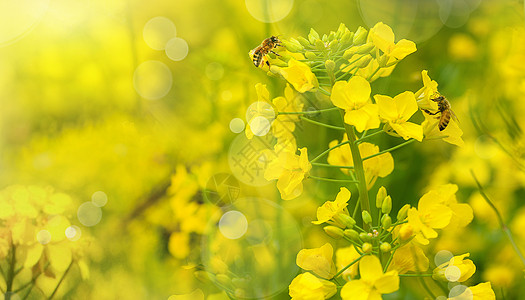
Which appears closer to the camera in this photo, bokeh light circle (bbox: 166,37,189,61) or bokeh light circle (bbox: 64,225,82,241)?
bokeh light circle (bbox: 64,225,82,241)

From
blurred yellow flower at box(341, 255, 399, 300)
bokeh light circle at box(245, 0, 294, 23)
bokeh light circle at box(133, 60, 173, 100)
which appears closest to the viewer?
blurred yellow flower at box(341, 255, 399, 300)

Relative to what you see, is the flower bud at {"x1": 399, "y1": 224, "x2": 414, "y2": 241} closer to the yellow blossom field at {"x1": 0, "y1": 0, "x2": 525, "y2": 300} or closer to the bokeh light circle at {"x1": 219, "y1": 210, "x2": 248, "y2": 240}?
the yellow blossom field at {"x1": 0, "y1": 0, "x2": 525, "y2": 300}

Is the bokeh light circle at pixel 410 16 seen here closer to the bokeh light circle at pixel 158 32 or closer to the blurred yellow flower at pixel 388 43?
the blurred yellow flower at pixel 388 43

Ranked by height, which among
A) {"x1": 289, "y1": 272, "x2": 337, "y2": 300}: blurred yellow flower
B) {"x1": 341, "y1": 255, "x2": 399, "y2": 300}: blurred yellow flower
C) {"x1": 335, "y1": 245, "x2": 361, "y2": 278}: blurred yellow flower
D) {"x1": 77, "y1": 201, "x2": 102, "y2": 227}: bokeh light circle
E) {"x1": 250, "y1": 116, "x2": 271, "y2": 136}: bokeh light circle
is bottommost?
{"x1": 77, "y1": 201, "x2": 102, "y2": 227}: bokeh light circle

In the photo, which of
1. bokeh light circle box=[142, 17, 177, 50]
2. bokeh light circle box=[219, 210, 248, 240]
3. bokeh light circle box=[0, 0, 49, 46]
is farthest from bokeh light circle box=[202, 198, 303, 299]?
bokeh light circle box=[0, 0, 49, 46]

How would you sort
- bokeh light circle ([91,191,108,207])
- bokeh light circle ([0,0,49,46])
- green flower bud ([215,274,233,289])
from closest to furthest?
1. green flower bud ([215,274,233,289])
2. bokeh light circle ([91,191,108,207])
3. bokeh light circle ([0,0,49,46])

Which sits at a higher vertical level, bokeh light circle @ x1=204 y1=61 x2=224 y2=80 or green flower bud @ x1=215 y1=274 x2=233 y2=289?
bokeh light circle @ x1=204 y1=61 x2=224 y2=80

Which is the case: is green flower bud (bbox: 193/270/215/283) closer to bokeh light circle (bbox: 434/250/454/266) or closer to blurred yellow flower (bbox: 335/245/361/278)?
blurred yellow flower (bbox: 335/245/361/278)
